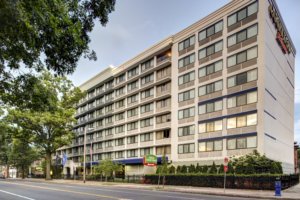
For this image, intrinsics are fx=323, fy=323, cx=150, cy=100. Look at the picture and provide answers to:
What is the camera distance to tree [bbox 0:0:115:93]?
659 centimetres

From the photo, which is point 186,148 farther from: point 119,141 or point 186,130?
point 119,141

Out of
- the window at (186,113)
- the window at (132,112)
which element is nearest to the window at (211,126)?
the window at (186,113)

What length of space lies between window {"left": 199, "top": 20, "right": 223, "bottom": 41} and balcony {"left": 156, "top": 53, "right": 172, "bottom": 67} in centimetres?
785

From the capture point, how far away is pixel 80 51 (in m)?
8.73

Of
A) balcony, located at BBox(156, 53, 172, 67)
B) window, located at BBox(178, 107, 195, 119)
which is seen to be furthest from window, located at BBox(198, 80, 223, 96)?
balcony, located at BBox(156, 53, 172, 67)

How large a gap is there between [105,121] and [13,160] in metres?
26.9

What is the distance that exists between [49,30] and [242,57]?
1452 inches

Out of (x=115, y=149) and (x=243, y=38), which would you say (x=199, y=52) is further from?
(x=115, y=149)

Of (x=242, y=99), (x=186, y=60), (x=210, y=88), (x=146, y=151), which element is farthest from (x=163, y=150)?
(x=242, y=99)

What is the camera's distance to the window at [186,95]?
48844 millimetres

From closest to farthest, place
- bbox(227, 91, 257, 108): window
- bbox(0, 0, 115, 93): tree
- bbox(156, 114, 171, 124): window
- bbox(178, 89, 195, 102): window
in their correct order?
bbox(0, 0, 115, 93): tree
bbox(227, 91, 257, 108): window
bbox(178, 89, 195, 102): window
bbox(156, 114, 171, 124): window

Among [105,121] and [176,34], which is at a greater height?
[176,34]

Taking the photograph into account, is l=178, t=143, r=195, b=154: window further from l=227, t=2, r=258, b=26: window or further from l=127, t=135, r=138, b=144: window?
l=227, t=2, r=258, b=26: window

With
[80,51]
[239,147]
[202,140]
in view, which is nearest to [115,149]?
[202,140]
